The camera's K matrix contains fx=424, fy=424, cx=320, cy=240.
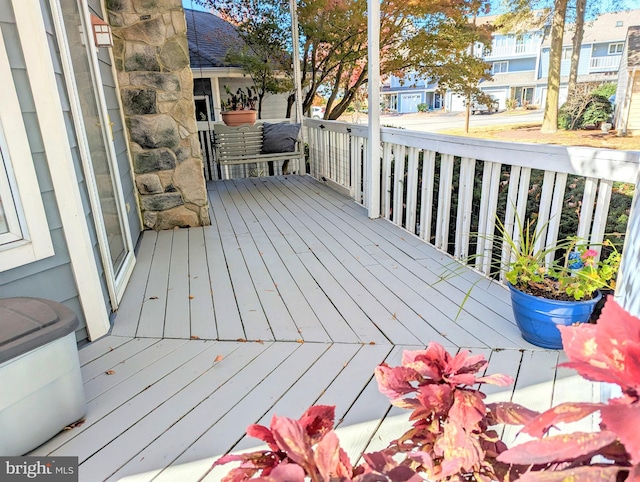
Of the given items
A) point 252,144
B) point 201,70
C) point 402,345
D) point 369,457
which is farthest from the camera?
point 201,70

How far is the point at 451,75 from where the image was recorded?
7.17m

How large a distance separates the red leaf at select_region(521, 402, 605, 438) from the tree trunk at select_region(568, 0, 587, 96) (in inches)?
194

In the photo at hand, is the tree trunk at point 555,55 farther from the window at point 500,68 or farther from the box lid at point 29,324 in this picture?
the box lid at point 29,324

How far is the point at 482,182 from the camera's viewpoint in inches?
107

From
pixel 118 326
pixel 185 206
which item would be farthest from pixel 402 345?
pixel 185 206

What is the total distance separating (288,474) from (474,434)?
0.35 metres

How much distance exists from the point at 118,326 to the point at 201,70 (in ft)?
24.3

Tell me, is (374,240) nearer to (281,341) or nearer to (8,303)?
(281,341)

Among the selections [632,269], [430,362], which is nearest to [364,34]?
[632,269]

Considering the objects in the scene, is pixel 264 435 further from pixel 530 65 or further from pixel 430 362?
pixel 530 65

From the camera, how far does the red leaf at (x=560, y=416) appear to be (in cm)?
49

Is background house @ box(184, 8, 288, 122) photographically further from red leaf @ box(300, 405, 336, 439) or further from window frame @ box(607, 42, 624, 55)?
red leaf @ box(300, 405, 336, 439)

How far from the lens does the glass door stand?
2.20m

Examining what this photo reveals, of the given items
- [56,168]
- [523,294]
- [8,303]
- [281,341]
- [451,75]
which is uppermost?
[451,75]
